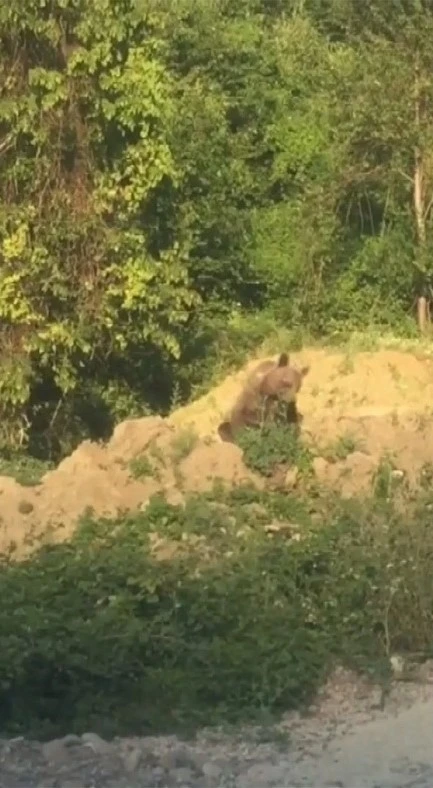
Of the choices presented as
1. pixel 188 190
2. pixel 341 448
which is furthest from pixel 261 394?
pixel 188 190

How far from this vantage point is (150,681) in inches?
293

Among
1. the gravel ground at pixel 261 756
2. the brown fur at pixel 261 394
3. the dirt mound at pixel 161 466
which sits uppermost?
the brown fur at pixel 261 394

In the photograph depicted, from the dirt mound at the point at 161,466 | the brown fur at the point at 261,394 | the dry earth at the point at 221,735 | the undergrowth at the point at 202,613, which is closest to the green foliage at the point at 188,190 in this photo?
the dry earth at the point at 221,735

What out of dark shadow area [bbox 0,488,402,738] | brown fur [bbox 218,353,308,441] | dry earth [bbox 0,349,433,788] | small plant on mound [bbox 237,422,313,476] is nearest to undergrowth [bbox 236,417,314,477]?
small plant on mound [bbox 237,422,313,476]

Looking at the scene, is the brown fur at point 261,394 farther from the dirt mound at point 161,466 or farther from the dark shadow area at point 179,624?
the dark shadow area at point 179,624

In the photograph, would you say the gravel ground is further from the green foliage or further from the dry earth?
the green foliage

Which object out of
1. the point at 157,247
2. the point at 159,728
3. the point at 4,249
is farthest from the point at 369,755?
the point at 157,247

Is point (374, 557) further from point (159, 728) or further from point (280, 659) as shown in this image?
point (159, 728)

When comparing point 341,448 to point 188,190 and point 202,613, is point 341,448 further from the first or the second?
point 188,190

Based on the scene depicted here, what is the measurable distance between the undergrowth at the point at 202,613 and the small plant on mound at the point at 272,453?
4.46 ft

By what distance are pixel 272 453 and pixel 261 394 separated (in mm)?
1136

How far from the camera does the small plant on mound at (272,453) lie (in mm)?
11086

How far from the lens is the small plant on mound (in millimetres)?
11086

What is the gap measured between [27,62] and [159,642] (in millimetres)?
11511
